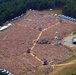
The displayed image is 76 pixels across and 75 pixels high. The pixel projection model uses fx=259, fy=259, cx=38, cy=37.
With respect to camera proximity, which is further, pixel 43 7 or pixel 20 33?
pixel 43 7

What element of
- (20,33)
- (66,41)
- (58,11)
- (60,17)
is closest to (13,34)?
(20,33)

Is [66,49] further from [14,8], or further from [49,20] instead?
[14,8]

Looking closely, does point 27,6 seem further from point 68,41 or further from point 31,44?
point 68,41

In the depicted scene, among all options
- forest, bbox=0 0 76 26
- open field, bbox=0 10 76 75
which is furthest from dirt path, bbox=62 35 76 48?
forest, bbox=0 0 76 26

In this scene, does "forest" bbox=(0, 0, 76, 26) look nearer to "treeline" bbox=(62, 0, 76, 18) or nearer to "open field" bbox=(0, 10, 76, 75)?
"treeline" bbox=(62, 0, 76, 18)

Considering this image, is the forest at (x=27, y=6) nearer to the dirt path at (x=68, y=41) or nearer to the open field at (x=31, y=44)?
the open field at (x=31, y=44)

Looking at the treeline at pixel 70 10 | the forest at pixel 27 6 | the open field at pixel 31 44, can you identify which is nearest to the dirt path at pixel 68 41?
the open field at pixel 31 44
